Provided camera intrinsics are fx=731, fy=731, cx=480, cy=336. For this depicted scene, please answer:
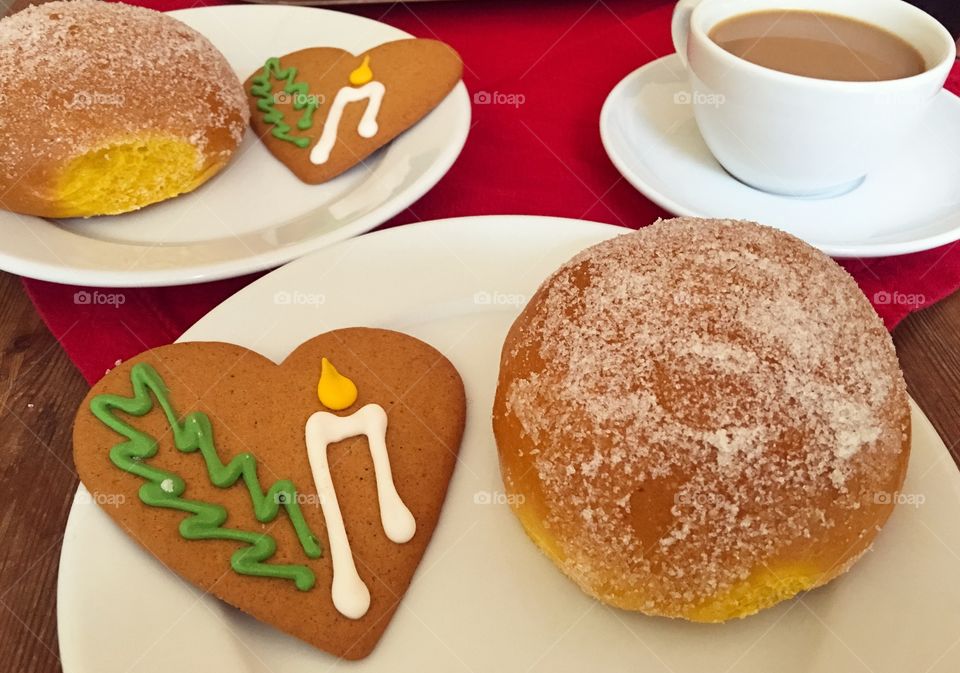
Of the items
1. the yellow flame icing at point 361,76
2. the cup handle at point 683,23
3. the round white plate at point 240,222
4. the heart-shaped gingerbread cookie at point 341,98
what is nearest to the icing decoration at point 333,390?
the round white plate at point 240,222

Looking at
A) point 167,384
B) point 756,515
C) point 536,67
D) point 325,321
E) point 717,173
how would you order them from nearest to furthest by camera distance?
point 756,515, point 167,384, point 325,321, point 717,173, point 536,67

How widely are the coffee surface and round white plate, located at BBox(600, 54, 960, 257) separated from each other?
15 centimetres

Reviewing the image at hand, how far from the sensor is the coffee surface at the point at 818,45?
A: 3.56ft

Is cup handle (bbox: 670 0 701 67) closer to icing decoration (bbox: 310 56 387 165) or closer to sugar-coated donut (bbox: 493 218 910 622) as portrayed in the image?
icing decoration (bbox: 310 56 387 165)

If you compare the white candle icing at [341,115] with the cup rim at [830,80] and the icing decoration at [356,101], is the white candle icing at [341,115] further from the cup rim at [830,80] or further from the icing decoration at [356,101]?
the cup rim at [830,80]

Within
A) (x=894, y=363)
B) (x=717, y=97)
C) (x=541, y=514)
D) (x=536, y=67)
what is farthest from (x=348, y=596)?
(x=536, y=67)

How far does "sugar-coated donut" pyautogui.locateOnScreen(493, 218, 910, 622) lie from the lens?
0.64 m

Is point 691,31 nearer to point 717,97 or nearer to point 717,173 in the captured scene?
point 717,97

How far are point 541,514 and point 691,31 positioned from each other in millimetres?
808

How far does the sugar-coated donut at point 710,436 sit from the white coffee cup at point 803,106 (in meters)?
0.40

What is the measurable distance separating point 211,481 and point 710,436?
501 millimetres

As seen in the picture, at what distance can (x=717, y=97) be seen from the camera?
110cm

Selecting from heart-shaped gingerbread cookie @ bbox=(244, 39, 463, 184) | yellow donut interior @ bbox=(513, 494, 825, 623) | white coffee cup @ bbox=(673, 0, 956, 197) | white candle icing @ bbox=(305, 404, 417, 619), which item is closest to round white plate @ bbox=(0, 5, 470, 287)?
heart-shaped gingerbread cookie @ bbox=(244, 39, 463, 184)

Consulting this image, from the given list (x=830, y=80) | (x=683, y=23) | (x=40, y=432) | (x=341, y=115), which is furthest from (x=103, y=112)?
(x=830, y=80)
